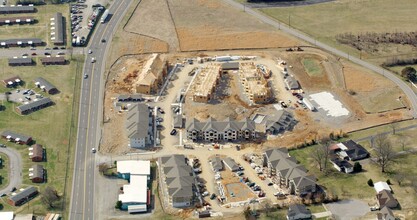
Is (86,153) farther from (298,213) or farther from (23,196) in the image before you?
(298,213)

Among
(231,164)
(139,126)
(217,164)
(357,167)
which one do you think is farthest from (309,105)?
(139,126)

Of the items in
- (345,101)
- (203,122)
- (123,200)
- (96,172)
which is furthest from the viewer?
(345,101)

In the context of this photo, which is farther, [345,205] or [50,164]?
[50,164]

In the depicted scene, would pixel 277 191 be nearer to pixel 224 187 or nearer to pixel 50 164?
pixel 224 187

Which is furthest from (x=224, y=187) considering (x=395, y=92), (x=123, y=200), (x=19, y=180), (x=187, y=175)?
(x=395, y=92)

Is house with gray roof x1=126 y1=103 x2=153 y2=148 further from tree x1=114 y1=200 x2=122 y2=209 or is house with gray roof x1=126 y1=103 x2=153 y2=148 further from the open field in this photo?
tree x1=114 y1=200 x2=122 y2=209

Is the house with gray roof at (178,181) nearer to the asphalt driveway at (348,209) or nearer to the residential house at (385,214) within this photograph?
the asphalt driveway at (348,209)
